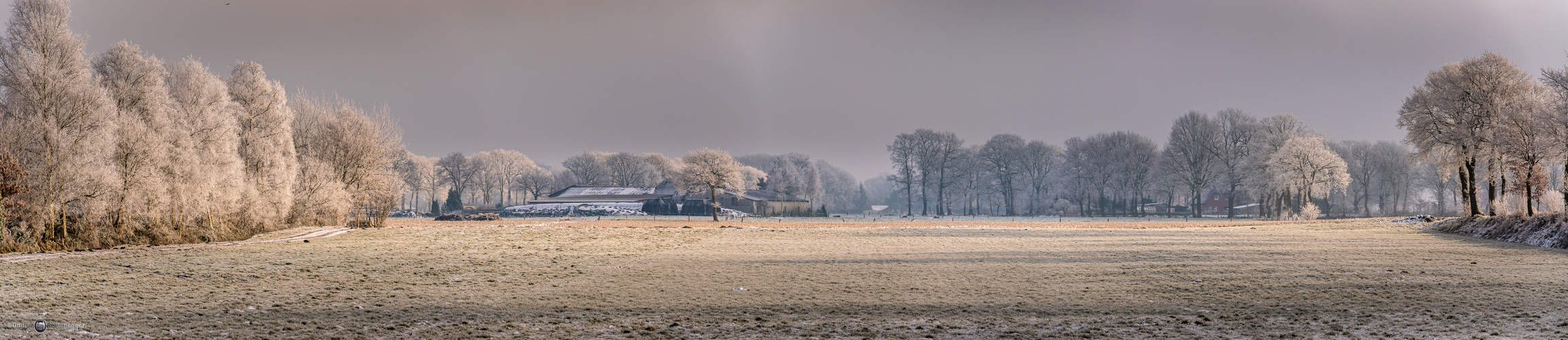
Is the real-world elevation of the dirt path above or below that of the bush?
above

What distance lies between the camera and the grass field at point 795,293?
7922mm

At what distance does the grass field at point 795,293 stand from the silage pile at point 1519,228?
2.76 metres

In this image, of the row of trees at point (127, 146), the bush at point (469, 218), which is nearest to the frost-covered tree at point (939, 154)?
the bush at point (469, 218)

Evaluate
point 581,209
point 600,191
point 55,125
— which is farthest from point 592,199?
point 55,125

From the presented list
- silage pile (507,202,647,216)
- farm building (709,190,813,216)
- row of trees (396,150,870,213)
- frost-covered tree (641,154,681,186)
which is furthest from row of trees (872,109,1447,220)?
frost-covered tree (641,154,681,186)

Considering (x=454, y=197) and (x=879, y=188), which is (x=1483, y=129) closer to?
(x=454, y=197)

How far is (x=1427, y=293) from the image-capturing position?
10609 millimetres

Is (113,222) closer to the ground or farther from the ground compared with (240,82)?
closer to the ground

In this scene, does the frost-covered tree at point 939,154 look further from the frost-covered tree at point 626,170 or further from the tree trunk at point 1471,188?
the tree trunk at point 1471,188

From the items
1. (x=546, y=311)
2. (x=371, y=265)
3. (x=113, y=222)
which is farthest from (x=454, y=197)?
(x=546, y=311)

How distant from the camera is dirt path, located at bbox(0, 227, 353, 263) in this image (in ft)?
49.5

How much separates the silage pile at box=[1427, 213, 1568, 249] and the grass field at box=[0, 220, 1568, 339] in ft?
9.05

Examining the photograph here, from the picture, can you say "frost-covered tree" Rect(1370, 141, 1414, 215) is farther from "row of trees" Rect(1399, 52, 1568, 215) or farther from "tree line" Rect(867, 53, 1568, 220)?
"row of trees" Rect(1399, 52, 1568, 215)

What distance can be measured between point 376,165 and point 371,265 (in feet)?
73.0
